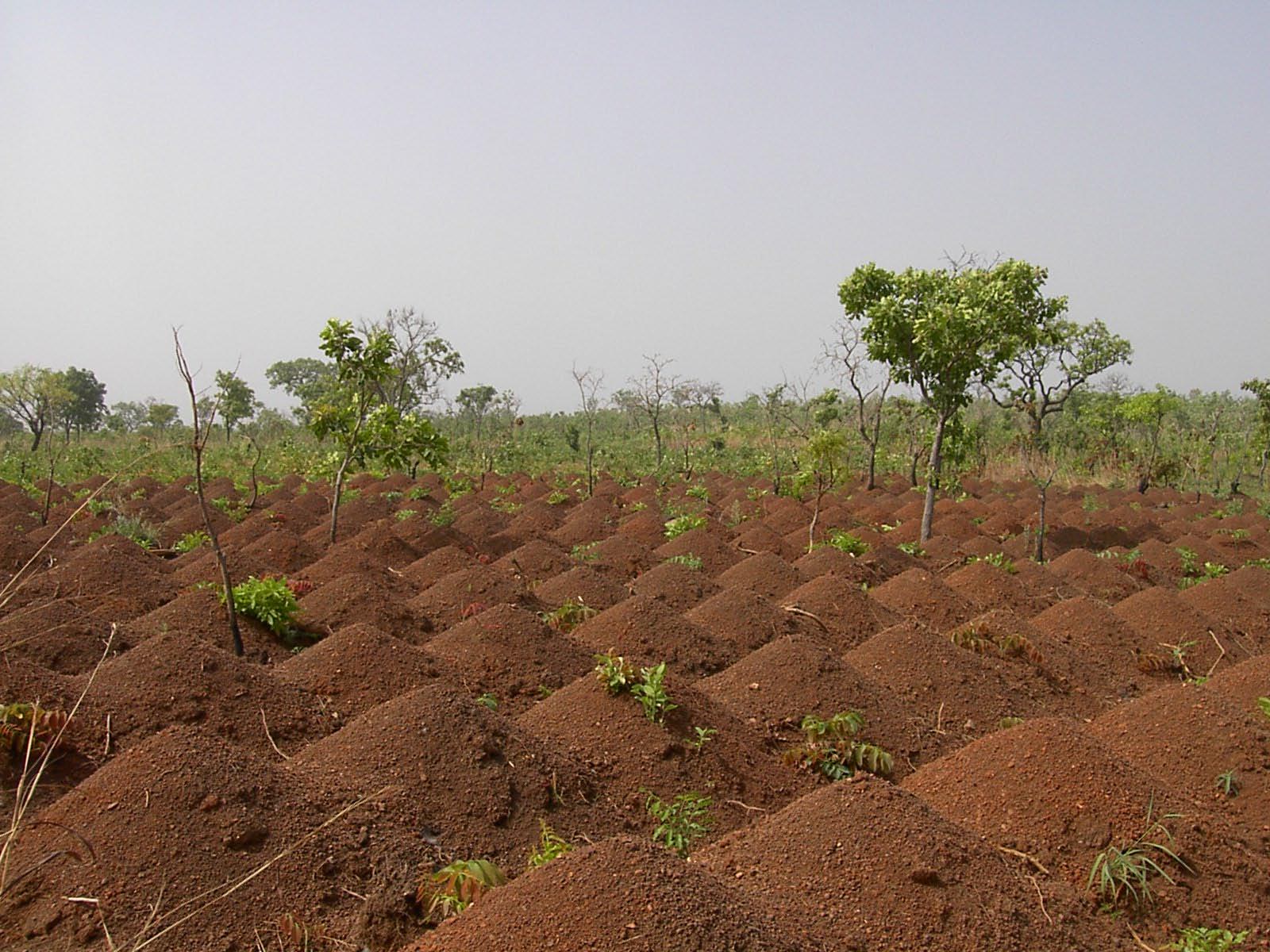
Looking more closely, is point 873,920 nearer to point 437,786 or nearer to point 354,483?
point 437,786

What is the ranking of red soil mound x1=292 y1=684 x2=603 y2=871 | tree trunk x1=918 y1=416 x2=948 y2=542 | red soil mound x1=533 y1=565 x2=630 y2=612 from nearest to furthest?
red soil mound x1=292 y1=684 x2=603 y2=871 < red soil mound x1=533 y1=565 x2=630 y2=612 < tree trunk x1=918 y1=416 x2=948 y2=542

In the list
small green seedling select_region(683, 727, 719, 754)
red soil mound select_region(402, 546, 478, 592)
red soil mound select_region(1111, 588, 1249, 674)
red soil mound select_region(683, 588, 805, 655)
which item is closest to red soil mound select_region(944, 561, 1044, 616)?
red soil mound select_region(1111, 588, 1249, 674)

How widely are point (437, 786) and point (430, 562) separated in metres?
5.89

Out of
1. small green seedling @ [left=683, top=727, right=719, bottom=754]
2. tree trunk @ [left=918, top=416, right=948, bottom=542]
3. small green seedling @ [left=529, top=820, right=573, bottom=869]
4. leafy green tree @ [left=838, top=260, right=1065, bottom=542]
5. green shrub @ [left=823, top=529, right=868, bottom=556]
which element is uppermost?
leafy green tree @ [left=838, top=260, right=1065, bottom=542]

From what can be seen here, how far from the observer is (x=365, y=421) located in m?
13.0

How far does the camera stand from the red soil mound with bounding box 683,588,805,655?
8.16m

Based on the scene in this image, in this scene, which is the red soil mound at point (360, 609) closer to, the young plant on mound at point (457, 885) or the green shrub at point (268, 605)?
the green shrub at point (268, 605)

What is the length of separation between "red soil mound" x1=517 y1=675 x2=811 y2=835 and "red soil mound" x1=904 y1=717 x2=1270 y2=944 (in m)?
0.93

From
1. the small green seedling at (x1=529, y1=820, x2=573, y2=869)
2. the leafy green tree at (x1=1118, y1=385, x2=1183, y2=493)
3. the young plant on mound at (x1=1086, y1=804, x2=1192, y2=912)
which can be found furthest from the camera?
the leafy green tree at (x1=1118, y1=385, x2=1183, y2=493)

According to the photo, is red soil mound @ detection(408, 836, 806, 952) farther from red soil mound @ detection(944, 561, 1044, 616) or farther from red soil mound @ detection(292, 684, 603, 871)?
red soil mound @ detection(944, 561, 1044, 616)

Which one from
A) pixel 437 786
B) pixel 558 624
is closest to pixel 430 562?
pixel 558 624

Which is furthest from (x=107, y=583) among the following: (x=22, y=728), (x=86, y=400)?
(x=86, y=400)

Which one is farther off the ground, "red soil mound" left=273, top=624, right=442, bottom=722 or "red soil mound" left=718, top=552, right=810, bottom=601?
"red soil mound" left=718, top=552, right=810, bottom=601

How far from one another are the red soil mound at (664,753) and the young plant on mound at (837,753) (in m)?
0.13
